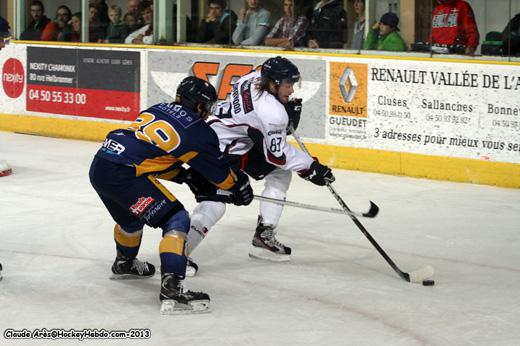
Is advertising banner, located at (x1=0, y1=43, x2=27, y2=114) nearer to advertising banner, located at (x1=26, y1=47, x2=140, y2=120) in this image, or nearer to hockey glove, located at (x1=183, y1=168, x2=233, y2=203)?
advertising banner, located at (x1=26, y1=47, x2=140, y2=120)

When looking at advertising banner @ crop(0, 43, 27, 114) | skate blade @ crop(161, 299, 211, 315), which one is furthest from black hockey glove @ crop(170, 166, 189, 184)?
advertising banner @ crop(0, 43, 27, 114)

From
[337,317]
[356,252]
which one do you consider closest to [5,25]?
[356,252]

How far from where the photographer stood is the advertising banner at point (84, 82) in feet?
37.2

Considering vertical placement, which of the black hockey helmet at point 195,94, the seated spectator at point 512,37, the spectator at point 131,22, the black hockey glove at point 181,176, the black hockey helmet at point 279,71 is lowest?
the black hockey glove at point 181,176

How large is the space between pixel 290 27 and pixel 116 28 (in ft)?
7.76

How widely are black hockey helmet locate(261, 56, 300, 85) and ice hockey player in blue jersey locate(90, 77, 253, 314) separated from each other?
2.45 ft

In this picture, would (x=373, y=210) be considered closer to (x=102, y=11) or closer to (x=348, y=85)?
(x=348, y=85)

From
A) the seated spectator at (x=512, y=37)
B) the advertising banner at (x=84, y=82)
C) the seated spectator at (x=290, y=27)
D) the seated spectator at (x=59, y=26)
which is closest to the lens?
the seated spectator at (x=512, y=37)

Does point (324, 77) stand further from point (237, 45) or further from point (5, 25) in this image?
point (5, 25)

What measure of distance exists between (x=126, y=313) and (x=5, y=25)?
3.19m

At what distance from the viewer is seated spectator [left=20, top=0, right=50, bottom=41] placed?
485 inches

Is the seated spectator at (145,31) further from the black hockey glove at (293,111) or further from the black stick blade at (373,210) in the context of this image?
the black stick blade at (373,210)

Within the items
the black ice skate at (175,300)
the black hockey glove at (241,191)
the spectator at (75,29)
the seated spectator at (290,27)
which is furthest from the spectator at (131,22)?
the black ice skate at (175,300)

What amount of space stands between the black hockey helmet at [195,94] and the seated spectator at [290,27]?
16.6 feet
